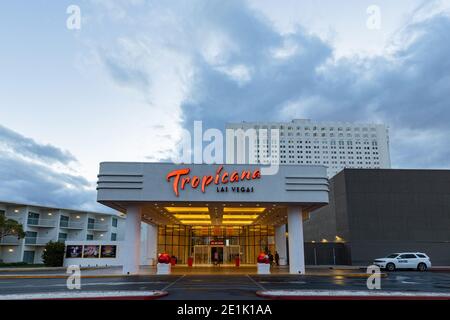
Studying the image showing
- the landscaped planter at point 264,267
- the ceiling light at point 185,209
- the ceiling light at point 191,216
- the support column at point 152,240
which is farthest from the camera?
the support column at point 152,240

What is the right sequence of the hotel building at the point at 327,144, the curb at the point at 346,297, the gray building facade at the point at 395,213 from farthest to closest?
the hotel building at the point at 327,144, the gray building facade at the point at 395,213, the curb at the point at 346,297

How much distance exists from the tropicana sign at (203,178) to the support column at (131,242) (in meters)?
3.80

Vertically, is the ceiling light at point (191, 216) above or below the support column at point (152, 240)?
above

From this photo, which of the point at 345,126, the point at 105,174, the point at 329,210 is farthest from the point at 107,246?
the point at 345,126

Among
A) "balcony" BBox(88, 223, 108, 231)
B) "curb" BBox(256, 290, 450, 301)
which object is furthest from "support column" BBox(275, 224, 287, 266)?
"balcony" BBox(88, 223, 108, 231)

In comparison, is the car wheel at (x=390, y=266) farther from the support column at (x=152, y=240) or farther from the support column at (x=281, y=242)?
the support column at (x=152, y=240)

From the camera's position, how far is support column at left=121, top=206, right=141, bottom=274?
1066 inches

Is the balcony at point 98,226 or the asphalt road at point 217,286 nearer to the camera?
the asphalt road at point 217,286

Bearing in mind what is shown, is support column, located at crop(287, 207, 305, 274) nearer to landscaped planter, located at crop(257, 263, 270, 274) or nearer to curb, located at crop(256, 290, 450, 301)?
landscaped planter, located at crop(257, 263, 270, 274)

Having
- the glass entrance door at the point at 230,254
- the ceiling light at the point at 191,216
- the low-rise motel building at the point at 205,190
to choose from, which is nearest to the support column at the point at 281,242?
the glass entrance door at the point at 230,254

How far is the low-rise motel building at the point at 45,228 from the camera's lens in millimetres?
59000
